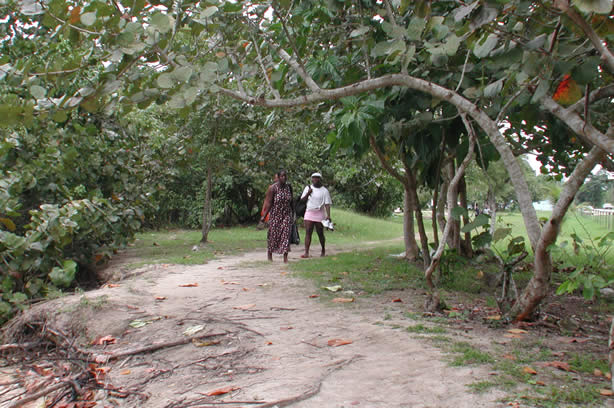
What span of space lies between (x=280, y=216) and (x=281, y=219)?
56 millimetres

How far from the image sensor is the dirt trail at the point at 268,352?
2.92 m

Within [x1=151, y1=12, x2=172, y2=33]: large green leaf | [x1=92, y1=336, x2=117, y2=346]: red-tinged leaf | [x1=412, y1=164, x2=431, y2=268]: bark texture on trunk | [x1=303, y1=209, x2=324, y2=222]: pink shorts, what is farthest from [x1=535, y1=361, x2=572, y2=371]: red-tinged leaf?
[x1=303, y1=209, x2=324, y2=222]: pink shorts

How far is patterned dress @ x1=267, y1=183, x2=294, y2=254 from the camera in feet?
28.6

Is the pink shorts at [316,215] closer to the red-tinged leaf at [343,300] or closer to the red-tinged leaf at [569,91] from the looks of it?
the red-tinged leaf at [343,300]

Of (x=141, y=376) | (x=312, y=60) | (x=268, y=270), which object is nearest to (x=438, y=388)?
(x=141, y=376)

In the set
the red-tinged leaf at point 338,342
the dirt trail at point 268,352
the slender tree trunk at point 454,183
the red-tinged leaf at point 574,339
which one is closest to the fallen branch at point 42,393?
the dirt trail at point 268,352

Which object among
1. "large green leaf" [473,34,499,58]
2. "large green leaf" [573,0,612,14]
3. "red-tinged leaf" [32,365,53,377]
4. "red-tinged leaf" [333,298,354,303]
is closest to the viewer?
"large green leaf" [573,0,612,14]

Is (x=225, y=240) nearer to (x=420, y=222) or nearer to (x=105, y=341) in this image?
(x=420, y=222)

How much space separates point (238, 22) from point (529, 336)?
368cm

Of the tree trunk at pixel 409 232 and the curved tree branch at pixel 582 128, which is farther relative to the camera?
the tree trunk at pixel 409 232

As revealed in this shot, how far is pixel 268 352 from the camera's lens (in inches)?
150

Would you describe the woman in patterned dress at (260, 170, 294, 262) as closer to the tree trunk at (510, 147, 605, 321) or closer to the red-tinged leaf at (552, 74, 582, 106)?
the tree trunk at (510, 147, 605, 321)

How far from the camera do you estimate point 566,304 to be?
19.2ft

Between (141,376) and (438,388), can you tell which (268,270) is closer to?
(141,376)
